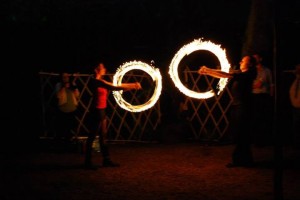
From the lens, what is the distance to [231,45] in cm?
1470

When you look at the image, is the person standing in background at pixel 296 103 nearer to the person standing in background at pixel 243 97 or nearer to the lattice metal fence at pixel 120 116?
the person standing in background at pixel 243 97

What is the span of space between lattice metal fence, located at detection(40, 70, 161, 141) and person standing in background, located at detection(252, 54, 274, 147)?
8.67 feet

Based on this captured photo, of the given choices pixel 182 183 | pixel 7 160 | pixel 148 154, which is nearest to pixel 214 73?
pixel 182 183

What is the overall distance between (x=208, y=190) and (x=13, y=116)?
6450 millimetres

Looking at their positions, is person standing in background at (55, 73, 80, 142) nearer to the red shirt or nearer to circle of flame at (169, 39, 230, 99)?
circle of flame at (169, 39, 230, 99)

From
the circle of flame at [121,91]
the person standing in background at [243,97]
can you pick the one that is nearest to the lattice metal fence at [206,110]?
the circle of flame at [121,91]

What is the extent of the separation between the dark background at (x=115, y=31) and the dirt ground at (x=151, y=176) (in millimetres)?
3767

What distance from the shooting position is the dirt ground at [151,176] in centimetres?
730

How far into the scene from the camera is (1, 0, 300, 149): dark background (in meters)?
14.3

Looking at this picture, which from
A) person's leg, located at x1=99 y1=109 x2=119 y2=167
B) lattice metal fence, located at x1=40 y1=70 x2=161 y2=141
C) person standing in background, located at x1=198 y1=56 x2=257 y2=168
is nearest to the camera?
person standing in background, located at x1=198 y1=56 x2=257 y2=168

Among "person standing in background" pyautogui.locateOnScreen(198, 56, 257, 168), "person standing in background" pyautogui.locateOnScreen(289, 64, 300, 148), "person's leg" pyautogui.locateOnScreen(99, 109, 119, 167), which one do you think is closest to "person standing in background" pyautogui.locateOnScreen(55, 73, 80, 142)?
"person's leg" pyautogui.locateOnScreen(99, 109, 119, 167)

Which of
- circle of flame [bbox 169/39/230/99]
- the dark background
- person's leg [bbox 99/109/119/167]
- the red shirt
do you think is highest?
the dark background

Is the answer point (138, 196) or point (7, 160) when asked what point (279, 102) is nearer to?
point (138, 196)

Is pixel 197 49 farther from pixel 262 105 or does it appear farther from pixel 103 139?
pixel 103 139
